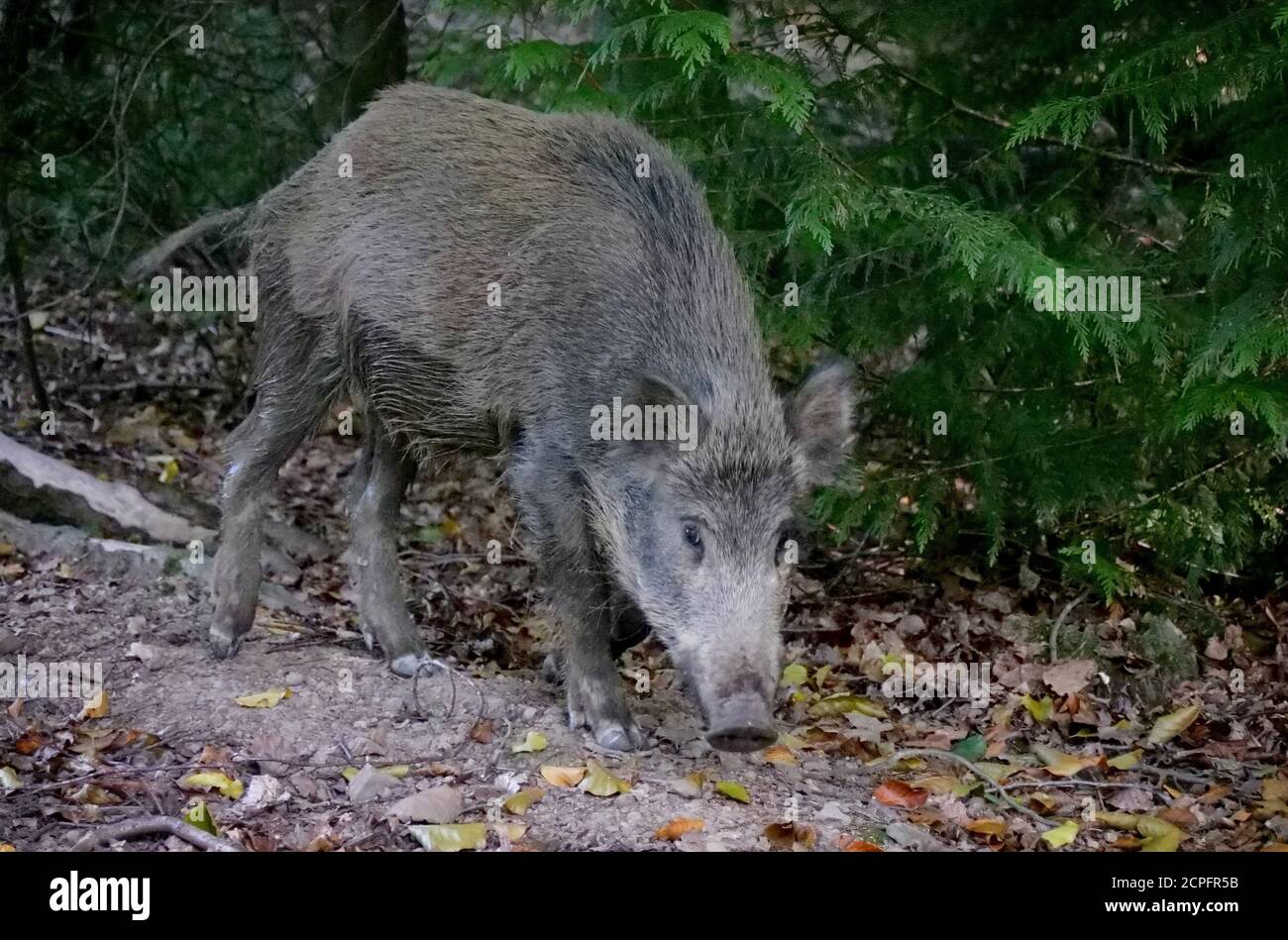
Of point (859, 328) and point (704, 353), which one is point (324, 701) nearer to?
point (704, 353)

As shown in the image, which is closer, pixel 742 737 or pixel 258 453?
pixel 742 737

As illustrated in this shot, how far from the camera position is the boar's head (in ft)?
14.8

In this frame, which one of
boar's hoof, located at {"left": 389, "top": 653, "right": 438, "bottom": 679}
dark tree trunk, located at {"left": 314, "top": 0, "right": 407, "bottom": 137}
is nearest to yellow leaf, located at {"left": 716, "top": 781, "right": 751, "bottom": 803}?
boar's hoof, located at {"left": 389, "top": 653, "right": 438, "bottom": 679}

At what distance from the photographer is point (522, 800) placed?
443cm

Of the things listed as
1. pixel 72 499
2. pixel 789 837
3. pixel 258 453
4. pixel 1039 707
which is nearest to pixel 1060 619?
pixel 1039 707

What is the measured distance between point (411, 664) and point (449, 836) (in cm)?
163

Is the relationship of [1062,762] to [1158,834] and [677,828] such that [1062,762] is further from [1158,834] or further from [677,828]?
[677,828]

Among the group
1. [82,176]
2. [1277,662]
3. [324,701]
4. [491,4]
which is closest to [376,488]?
[324,701]

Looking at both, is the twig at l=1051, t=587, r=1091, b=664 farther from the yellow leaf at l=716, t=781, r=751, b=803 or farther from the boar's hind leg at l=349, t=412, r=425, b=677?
the boar's hind leg at l=349, t=412, r=425, b=677

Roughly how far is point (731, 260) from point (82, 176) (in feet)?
14.0

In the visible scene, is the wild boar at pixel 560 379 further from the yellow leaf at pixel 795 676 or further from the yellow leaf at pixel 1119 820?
the yellow leaf at pixel 1119 820

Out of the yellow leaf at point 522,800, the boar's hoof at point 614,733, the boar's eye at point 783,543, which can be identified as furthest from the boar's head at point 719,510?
the yellow leaf at point 522,800

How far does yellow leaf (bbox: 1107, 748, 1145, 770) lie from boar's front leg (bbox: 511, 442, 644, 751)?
5.54ft

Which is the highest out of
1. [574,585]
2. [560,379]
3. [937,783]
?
[560,379]
